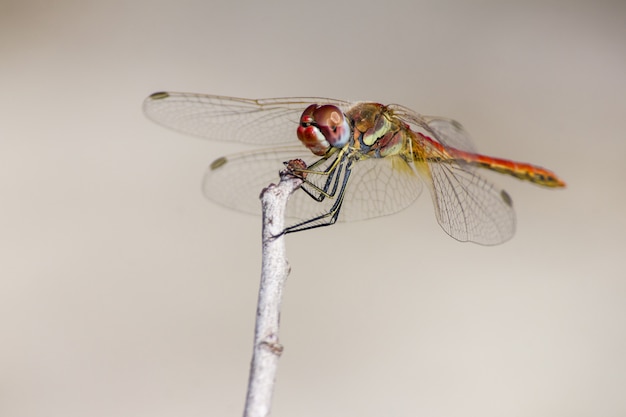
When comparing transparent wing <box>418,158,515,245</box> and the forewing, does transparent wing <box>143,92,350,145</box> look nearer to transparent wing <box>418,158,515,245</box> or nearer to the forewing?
the forewing

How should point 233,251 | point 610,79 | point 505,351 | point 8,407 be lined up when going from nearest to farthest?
point 8,407 → point 505,351 → point 233,251 → point 610,79

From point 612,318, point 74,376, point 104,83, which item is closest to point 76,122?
point 104,83

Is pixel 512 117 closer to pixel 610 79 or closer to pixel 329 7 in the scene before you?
pixel 610 79

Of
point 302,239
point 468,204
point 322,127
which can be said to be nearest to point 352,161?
point 322,127

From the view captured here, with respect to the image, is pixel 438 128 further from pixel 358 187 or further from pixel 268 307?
pixel 268 307

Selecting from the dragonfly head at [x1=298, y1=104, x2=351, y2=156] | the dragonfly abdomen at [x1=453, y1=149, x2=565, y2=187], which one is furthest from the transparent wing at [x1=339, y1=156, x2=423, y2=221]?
the dragonfly head at [x1=298, y1=104, x2=351, y2=156]

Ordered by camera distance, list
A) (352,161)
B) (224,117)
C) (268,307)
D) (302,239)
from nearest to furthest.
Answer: (268,307)
(352,161)
(224,117)
(302,239)
